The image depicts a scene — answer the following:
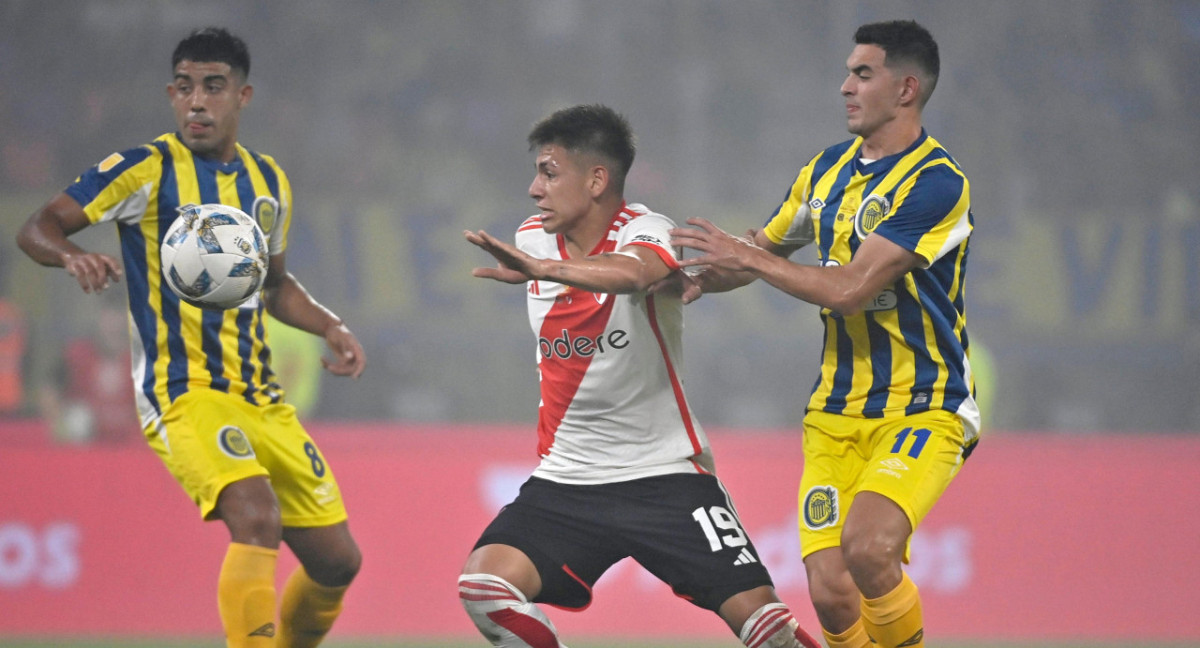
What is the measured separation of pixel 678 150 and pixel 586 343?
7.54m

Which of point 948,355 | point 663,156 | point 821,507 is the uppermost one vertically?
point 663,156

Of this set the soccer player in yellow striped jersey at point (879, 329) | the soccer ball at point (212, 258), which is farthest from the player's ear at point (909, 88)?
the soccer ball at point (212, 258)

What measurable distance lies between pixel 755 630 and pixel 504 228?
752cm

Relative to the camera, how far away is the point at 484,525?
7.00 meters

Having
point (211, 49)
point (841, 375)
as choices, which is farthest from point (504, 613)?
point (211, 49)

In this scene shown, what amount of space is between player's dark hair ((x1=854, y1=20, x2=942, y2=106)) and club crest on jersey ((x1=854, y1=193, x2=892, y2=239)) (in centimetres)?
39

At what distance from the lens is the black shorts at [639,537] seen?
3.73 m

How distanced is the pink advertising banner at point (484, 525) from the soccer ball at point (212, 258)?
10.1 ft

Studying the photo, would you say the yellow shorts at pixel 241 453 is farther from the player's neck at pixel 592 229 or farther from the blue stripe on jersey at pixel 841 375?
the blue stripe on jersey at pixel 841 375

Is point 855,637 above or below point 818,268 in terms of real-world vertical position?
below

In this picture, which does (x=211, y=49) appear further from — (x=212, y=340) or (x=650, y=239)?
(x=650, y=239)

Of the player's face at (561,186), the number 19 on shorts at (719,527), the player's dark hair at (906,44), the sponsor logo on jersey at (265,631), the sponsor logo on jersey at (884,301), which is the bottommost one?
the sponsor logo on jersey at (265,631)

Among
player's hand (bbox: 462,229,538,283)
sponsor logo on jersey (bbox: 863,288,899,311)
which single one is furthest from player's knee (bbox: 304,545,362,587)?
sponsor logo on jersey (bbox: 863,288,899,311)

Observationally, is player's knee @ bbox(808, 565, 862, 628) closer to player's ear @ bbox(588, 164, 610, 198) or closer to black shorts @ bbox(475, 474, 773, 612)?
black shorts @ bbox(475, 474, 773, 612)
